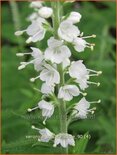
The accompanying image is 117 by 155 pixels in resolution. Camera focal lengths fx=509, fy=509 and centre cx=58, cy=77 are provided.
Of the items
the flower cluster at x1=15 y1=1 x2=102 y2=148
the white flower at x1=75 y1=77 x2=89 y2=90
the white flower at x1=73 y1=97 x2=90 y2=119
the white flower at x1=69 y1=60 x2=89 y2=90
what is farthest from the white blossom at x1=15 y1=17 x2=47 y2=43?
the white flower at x1=73 y1=97 x2=90 y2=119

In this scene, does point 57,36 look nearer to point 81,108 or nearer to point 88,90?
point 81,108

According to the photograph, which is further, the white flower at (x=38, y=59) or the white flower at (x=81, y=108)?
the white flower at (x=81, y=108)

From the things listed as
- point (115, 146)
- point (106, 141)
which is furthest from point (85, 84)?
point (106, 141)

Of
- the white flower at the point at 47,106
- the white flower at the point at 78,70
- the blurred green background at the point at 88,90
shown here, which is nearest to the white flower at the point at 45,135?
the white flower at the point at 47,106

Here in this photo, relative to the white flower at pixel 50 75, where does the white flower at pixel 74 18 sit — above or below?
above

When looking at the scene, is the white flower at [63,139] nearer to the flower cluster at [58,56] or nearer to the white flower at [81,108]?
the flower cluster at [58,56]

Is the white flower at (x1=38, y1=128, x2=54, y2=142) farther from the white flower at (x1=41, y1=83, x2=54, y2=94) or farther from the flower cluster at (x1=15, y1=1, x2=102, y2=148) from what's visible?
the white flower at (x1=41, y1=83, x2=54, y2=94)

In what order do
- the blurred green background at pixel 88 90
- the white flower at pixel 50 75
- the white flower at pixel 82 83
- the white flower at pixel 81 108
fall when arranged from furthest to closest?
the blurred green background at pixel 88 90, the white flower at pixel 81 108, the white flower at pixel 82 83, the white flower at pixel 50 75
